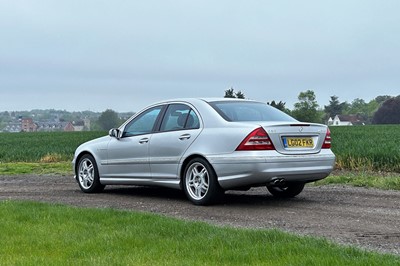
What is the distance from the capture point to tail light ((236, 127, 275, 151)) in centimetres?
773

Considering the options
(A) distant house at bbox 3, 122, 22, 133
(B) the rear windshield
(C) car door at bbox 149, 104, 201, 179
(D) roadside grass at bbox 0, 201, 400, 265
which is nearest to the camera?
(D) roadside grass at bbox 0, 201, 400, 265

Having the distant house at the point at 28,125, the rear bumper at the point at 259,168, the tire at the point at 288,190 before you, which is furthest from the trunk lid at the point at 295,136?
the distant house at the point at 28,125

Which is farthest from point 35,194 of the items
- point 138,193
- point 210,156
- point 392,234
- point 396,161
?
point 396,161

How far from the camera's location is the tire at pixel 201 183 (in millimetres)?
8047

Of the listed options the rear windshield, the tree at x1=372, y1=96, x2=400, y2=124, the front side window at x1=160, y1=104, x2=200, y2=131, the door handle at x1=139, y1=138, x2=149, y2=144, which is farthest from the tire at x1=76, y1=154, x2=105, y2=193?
the tree at x1=372, y1=96, x2=400, y2=124

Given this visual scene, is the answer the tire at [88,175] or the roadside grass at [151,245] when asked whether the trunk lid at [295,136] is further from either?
the tire at [88,175]

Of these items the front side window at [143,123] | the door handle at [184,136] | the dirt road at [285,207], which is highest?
the front side window at [143,123]

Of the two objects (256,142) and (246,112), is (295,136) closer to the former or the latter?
(256,142)

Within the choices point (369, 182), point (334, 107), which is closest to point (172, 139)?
point (369, 182)

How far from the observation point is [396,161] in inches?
554

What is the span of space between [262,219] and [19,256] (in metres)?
3.15

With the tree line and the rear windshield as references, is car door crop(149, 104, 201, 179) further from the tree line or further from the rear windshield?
the tree line

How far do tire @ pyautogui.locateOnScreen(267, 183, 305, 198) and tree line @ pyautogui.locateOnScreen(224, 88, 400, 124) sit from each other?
31178 millimetres

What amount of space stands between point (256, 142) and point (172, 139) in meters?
1.56
